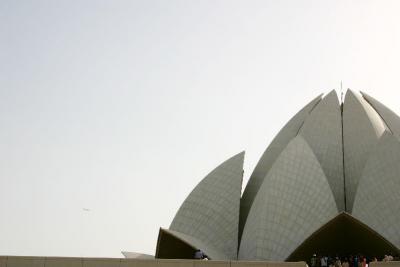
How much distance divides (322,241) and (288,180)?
264 cm

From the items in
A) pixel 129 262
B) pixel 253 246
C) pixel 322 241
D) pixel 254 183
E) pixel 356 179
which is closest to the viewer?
pixel 129 262

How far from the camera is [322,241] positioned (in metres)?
22.0

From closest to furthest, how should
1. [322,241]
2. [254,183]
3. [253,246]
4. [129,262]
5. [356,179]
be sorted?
[129,262] → [253,246] → [322,241] → [356,179] → [254,183]

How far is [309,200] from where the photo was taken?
2159 cm

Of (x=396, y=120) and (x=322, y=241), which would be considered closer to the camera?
(x=322, y=241)

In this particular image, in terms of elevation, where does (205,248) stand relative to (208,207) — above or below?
below

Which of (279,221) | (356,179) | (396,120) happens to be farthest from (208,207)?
(396,120)

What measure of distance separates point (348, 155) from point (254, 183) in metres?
4.22

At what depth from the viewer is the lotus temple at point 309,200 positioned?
20.8 metres

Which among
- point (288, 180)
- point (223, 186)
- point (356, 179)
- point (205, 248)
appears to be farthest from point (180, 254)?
point (356, 179)

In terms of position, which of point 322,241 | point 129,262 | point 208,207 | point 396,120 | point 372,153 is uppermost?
point 396,120

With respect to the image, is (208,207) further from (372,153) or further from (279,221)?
(372,153)

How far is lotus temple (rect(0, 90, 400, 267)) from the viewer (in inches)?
819

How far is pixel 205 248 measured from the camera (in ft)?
72.2
